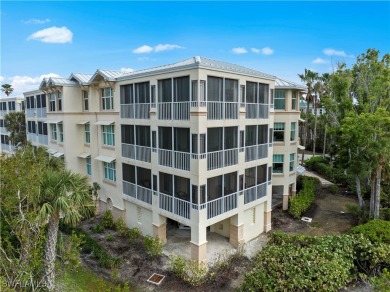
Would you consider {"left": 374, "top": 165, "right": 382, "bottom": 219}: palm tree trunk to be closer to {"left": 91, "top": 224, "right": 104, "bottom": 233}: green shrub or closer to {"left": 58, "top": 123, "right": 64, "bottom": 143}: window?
{"left": 91, "top": 224, "right": 104, "bottom": 233}: green shrub

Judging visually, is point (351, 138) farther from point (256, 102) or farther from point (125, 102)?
point (125, 102)

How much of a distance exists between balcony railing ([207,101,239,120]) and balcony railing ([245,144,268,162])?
2.59 m

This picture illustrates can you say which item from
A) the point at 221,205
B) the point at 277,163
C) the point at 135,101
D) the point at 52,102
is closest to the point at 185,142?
the point at 221,205

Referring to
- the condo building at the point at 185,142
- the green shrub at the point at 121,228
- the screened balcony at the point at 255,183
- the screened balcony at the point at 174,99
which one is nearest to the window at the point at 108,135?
the condo building at the point at 185,142

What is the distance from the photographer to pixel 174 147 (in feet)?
50.4

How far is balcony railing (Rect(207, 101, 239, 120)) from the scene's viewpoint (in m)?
14.4

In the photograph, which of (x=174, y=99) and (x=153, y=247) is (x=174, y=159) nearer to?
(x=174, y=99)

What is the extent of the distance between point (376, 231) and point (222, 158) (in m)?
9.84

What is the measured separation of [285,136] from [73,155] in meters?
17.9

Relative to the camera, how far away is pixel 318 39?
21.6 m

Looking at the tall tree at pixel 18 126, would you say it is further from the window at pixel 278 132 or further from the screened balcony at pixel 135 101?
the window at pixel 278 132

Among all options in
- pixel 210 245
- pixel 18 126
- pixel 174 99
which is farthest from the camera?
pixel 18 126

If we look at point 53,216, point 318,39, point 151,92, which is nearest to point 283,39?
point 318,39

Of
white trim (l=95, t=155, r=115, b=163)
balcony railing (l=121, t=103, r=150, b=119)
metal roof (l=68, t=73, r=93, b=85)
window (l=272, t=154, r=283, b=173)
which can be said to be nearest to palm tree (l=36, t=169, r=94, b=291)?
balcony railing (l=121, t=103, r=150, b=119)
